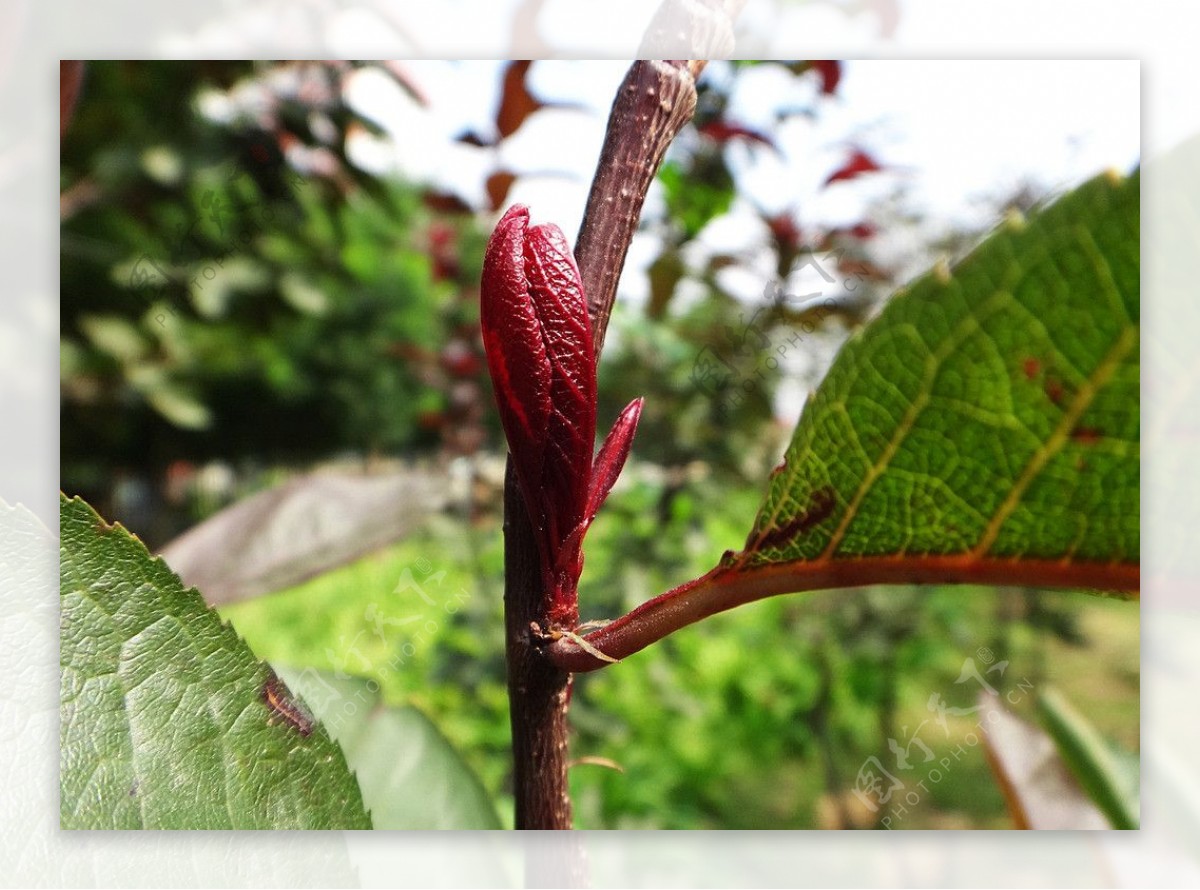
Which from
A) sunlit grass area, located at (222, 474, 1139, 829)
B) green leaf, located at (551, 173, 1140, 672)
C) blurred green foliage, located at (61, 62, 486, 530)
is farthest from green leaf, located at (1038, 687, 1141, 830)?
blurred green foliage, located at (61, 62, 486, 530)

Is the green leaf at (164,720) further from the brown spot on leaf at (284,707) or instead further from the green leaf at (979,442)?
the green leaf at (979,442)

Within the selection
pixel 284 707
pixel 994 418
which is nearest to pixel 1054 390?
pixel 994 418

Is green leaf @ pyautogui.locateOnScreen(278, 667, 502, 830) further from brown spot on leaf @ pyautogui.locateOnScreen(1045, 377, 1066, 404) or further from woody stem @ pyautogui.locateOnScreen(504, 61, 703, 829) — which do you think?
brown spot on leaf @ pyautogui.locateOnScreen(1045, 377, 1066, 404)

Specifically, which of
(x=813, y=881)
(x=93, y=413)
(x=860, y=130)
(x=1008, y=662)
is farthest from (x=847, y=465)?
(x=1008, y=662)

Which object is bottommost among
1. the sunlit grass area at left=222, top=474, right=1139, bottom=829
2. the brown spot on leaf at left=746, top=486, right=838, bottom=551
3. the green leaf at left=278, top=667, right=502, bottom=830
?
the sunlit grass area at left=222, top=474, right=1139, bottom=829

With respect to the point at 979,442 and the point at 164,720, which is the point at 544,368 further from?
the point at 164,720

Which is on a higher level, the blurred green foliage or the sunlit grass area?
the blurred green foliage

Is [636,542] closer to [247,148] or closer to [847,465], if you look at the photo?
[247,148]

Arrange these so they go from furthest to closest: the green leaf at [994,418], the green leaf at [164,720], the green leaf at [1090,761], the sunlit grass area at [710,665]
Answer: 1. the sunlit grass area at [710,665]
2. the green leaf at [1090,761]
3. the green leaf at [164,720]
4. the green leaf at [994,418]

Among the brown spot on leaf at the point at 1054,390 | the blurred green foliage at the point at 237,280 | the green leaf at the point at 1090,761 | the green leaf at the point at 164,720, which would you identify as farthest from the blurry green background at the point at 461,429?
the brown spot on leaf at the point at 1054,390
